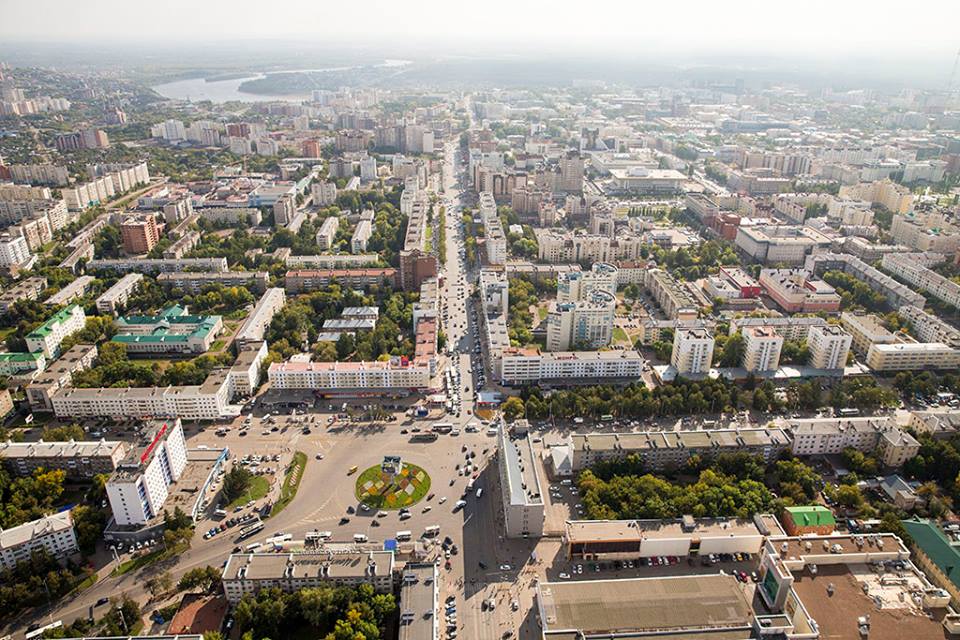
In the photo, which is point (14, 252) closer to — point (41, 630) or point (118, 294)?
point (118, 294)

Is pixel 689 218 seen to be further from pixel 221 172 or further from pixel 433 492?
pixel 221 172

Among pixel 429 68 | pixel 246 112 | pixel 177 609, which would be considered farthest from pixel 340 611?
pixel 429 68

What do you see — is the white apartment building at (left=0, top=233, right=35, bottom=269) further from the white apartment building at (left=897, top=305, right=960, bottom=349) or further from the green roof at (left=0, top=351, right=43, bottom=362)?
the white apartment building at (left=897, top=305, right=960, bottom=349)

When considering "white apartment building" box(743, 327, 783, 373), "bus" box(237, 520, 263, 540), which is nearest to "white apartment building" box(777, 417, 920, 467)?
"white apartment building" box(743, 327, 783, 373)

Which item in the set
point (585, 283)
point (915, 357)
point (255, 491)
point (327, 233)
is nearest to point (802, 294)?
point (915, 357)

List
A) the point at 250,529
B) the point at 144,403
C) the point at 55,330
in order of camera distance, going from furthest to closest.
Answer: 1. the point at 55,330
2. the point at 144,403
3. the point at 250,529

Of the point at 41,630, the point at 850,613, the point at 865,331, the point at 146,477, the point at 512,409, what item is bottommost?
the point at 41,630
